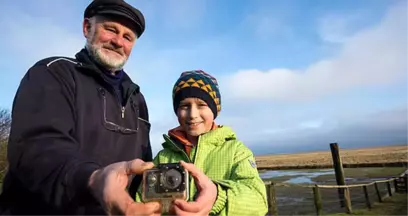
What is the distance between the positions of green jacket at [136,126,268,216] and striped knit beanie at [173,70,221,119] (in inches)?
12.4

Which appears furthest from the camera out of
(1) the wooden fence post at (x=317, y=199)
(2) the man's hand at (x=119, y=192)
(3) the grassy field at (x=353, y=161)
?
(3) the grassy field at (x=353, y=161)

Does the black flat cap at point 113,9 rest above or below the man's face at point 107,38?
above

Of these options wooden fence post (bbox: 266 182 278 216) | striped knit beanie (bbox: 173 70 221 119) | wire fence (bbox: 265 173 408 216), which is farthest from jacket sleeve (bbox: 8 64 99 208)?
wire fence (bbox: 265 173 408 216)

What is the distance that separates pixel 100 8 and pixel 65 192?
164cm

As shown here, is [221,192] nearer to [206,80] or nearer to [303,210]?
[206,80]

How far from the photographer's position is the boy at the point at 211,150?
1.82m

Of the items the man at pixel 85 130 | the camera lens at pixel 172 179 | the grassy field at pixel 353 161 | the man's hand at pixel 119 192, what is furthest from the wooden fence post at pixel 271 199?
the grassy field at pixel 353 161

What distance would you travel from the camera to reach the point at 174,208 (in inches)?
41.6

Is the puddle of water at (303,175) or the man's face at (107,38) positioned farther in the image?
the puddle of water at (303,175)

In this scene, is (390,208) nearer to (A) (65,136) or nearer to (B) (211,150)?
(B) (211,150)

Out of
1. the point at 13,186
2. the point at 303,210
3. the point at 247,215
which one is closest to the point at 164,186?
the point at 247,215

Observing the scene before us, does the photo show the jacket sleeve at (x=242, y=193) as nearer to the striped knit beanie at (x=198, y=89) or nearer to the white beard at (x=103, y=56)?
the striped knit beanie at (x=198, y=89)

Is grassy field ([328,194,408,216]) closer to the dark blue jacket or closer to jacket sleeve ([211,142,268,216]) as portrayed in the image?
jacket sleeve ([211,142,268,216])

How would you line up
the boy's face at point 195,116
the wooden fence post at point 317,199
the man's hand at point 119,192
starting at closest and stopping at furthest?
the man's hand at point 119,192
the boy's face at point 195,116
the wooden fence post at point 317,199
